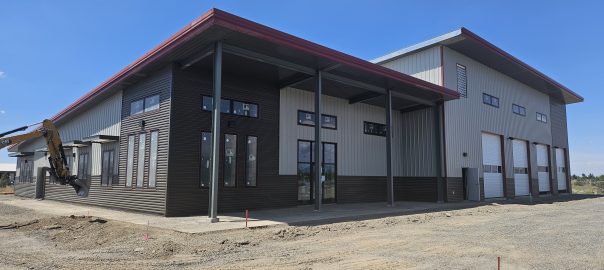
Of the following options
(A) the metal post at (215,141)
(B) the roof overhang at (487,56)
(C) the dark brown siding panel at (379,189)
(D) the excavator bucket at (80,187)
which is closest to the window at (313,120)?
(C) the dark brown siding panel at (379,189)

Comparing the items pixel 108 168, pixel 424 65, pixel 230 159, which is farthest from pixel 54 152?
pixel 424 65

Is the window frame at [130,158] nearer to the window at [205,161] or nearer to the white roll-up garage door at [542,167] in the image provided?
the window at [205,161]

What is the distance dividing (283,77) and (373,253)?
1096cm

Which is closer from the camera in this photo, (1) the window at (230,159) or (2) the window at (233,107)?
(2) the window at (233,107)

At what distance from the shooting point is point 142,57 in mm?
15805

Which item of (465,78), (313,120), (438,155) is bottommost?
(438,155)

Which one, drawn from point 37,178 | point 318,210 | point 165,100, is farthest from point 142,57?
point 37,178

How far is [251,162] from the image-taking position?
1797 cm

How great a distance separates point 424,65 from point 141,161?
16191mm

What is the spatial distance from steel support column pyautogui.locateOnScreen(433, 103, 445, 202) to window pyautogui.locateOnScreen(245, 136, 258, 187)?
10.5 meters

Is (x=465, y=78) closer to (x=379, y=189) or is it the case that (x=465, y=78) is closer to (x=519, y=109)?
(x=379, y=189)

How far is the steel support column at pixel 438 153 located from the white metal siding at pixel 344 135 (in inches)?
102

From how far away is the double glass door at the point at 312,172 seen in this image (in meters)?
20.2

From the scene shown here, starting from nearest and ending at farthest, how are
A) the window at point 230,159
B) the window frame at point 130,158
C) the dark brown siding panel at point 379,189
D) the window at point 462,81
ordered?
the window at point 230,159
the window frame at point 130,158
the dark brown siding panel at point 379,189
the window at point 462,81
